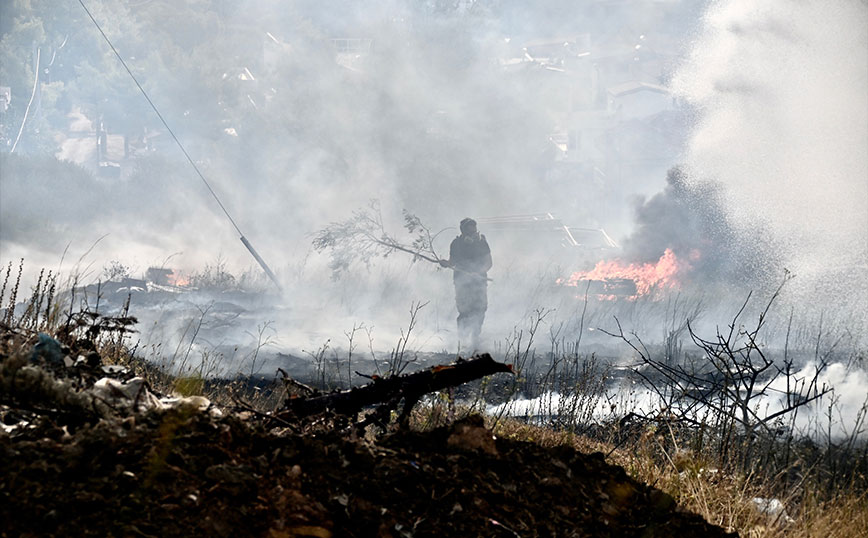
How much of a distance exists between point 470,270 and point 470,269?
0.02m

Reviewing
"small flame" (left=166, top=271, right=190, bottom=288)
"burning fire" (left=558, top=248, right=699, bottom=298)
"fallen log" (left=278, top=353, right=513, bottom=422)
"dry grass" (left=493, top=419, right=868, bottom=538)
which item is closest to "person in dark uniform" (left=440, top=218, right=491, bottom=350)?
"burning fire" (left=558, top=248, right=699, bottom=298)

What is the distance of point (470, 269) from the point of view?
14008 mm

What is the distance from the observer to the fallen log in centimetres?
299

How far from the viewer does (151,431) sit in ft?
7.37

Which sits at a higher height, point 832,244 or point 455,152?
point 455,152

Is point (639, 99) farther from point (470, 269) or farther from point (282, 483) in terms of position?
point (282, 483)

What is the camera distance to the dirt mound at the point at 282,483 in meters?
1.92

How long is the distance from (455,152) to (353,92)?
4875 mm

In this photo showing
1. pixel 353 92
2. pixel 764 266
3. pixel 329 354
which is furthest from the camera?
pixel 353 92

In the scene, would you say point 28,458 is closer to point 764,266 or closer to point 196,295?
point 196,295

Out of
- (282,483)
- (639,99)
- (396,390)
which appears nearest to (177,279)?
(396,390)

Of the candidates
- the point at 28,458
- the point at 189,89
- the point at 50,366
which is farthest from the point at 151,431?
the point at 189,89

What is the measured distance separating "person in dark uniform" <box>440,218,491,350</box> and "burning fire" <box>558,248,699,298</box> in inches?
283

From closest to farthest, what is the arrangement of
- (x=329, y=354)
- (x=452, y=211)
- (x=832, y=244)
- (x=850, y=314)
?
1. (x=329, y=354)
2. (x=850, y=314)
3. (x=832, y=244)
4. (x=452, y=211)
